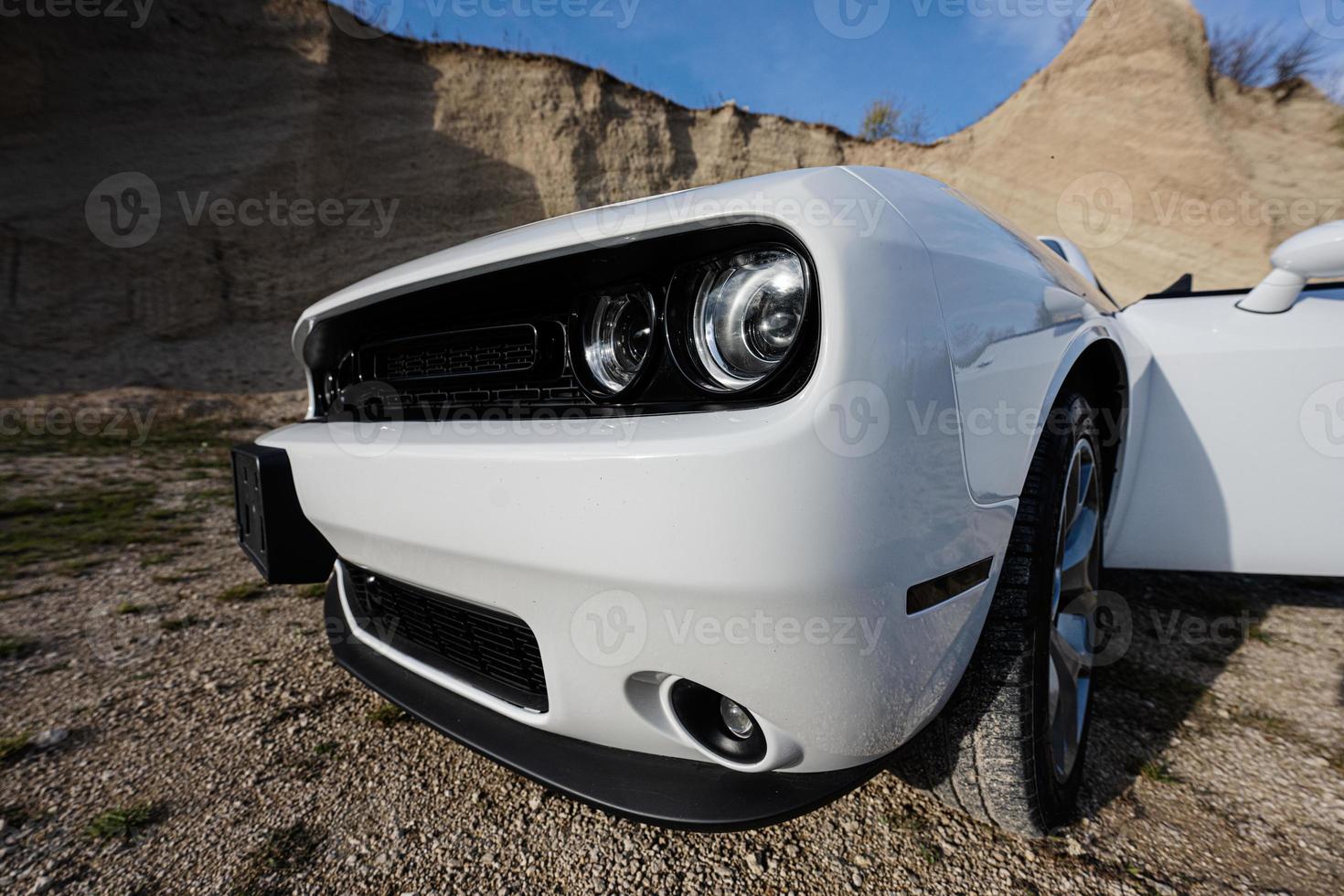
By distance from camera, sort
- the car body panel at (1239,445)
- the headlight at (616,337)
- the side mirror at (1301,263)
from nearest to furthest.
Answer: the headlight at (616,337) → the side mirror at (1301,263) → the car body panel at (1239,445)

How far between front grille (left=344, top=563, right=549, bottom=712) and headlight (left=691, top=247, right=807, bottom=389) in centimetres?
54

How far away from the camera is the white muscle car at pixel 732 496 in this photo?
2.52ft

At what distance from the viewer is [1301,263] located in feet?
4.85

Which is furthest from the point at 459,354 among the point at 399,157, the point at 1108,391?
the point at 399,157

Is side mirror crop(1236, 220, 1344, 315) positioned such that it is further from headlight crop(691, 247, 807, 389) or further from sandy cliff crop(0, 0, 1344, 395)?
sandy cliff crop(0, 0, 1344, 395)

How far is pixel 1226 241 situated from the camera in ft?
40.5

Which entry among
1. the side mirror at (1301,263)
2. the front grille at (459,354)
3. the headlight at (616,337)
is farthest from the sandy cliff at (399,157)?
the side mirror at (1301,263)

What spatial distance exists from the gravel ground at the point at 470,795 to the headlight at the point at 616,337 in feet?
2.89

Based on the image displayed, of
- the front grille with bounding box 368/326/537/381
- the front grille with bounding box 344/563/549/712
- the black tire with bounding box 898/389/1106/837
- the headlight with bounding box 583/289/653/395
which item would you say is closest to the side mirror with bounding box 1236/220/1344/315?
the black tire with bounding box 898/389/1106/837

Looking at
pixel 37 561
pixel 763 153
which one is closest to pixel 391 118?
pixel 763 153

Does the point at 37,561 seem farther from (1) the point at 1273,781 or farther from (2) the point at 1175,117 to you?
(2) the point at 1175,117

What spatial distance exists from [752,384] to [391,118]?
14109mm

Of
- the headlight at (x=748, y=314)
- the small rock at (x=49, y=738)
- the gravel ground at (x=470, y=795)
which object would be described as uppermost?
the headlight at (x=748, y=314)

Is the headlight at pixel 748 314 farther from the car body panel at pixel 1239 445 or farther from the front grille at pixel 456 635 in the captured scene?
the car body panel at pixel 1239 445
